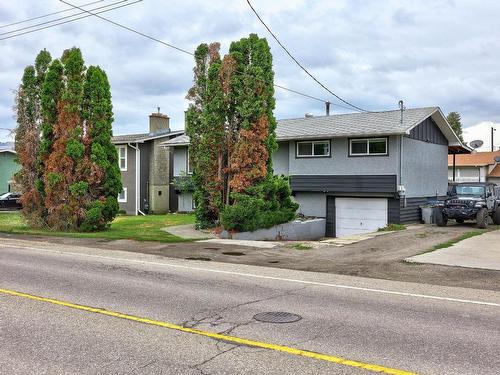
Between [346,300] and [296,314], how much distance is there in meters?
1.43

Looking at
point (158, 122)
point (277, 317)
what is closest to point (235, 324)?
point (277, 317)

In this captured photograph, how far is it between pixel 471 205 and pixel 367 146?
5755mm

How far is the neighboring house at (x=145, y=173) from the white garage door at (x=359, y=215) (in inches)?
591

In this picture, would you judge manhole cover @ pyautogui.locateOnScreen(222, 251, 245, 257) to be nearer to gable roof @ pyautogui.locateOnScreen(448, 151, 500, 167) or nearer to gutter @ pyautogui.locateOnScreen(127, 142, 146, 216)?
gutter @ pyautogui.locateOnScreen(127, 142, 146, 216)

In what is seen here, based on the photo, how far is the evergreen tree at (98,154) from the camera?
72.2 ft

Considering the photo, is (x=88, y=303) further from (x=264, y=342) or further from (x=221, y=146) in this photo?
(x=221, y=146)

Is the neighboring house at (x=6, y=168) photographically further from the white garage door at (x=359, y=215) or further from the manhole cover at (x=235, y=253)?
the manhole cover at (x=235, y=253)

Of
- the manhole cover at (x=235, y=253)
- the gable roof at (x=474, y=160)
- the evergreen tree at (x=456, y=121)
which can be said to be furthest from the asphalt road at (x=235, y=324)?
the evergreen tree at (x=456, y=121)

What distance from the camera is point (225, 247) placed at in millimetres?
16984

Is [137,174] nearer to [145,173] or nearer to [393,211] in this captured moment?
[145,173]

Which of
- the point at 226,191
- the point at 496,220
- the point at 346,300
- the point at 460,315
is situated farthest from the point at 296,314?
the point at 496,220

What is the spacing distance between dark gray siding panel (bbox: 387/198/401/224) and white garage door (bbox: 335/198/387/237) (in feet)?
0.82

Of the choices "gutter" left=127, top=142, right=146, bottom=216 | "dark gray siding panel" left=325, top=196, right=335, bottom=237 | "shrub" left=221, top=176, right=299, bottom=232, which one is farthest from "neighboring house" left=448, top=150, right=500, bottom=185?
"shrub" left=221, top=176, right=299, bottom=232

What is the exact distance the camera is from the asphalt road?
17.6 ft
